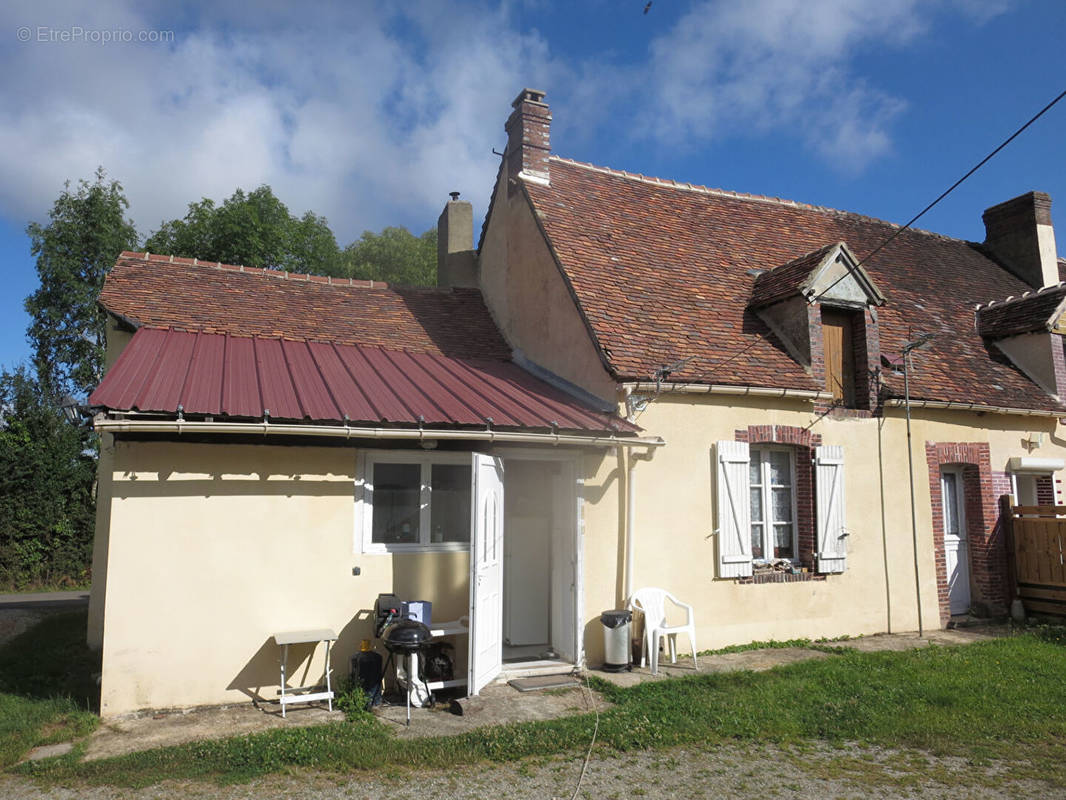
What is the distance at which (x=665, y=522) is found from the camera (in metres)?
8.61

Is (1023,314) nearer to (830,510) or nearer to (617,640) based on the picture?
(830,510)

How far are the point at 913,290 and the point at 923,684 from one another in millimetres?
7793

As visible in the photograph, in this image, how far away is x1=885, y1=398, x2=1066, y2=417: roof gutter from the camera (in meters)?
10.1

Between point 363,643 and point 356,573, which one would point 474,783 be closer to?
point 363,643

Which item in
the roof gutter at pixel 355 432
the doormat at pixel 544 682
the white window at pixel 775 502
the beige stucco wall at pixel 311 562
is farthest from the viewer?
the white window at pixel 775 502

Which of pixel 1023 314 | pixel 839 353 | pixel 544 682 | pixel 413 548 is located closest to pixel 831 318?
pixel 839 353

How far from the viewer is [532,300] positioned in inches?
417

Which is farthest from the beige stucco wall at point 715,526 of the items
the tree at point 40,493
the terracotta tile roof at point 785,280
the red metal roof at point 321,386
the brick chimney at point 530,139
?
the tree at point 40,493

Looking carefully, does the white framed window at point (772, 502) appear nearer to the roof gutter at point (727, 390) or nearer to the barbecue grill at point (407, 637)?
the roof gutter at point (727, 390)

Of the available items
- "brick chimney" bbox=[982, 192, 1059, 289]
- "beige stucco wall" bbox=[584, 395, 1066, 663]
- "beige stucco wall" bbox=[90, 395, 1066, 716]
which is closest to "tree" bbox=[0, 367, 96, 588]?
"beige stucco wall" bbox=[90, 395, 1066, 716]

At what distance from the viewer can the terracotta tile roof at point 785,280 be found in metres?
10.0

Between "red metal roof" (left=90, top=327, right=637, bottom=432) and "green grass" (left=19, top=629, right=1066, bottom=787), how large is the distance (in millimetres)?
2693

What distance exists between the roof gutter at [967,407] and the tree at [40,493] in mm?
17501

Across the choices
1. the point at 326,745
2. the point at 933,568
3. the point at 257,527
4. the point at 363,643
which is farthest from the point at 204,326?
the point at 933,568
